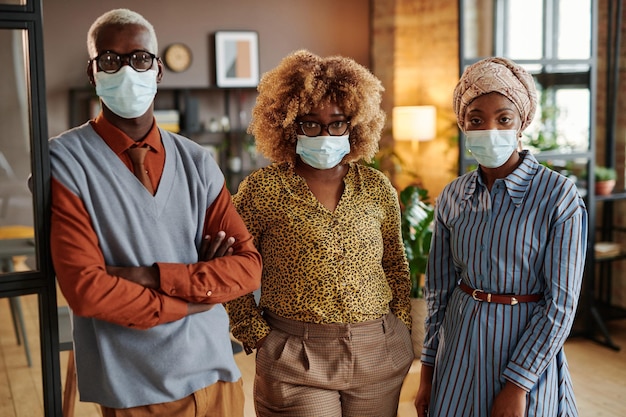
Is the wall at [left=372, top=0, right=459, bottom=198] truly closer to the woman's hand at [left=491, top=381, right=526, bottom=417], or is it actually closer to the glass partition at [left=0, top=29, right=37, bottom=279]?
the woman's hand at [left=491, top=381, right=526, bottom=417]

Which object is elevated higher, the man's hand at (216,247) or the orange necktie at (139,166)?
the orange necktie at (139,166)

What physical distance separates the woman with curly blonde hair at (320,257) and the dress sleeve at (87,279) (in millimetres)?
516

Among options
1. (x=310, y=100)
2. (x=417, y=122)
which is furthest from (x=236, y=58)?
(x=310, y=100)

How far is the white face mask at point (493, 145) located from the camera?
5.69ft

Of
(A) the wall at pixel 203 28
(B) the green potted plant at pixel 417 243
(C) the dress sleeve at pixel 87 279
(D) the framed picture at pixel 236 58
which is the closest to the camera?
(C) the dress sleeve at pixel 87 279

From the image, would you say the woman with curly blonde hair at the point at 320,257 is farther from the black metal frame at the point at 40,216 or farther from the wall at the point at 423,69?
the wall at the point at 423,69

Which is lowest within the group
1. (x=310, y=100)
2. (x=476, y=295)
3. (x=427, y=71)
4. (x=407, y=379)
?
(x=407, y=379)

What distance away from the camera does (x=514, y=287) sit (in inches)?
67.6

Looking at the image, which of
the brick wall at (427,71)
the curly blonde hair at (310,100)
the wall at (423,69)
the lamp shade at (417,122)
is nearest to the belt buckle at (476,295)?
the curly blonde hair at (310,100)

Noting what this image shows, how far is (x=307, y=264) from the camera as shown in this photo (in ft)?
6.23

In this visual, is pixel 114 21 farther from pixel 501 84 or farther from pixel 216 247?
pixel 501 84

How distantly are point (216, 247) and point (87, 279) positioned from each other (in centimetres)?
32

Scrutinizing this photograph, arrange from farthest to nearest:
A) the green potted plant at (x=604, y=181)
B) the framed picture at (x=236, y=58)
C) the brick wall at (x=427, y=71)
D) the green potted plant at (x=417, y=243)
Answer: the framed picture at (x=236, y=58), the brick wall at (x=427, y=71), the green potted plant at (x=604, y=181), the green potted plant at (x=417, y=243)

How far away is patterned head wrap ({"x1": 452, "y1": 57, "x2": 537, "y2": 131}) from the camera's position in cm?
172
